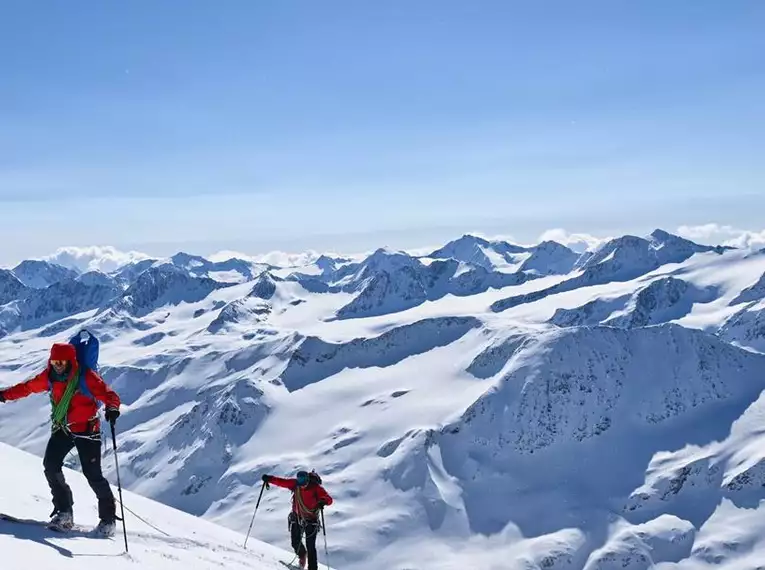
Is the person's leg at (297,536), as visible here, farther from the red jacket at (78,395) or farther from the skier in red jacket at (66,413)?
the red jacket at (78,395)

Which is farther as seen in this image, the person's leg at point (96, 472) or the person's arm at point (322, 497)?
the person's arm at point (322, 497)

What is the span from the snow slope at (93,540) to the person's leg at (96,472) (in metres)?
0.59

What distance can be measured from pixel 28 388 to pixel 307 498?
9.29m

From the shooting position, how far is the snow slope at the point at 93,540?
12.0m

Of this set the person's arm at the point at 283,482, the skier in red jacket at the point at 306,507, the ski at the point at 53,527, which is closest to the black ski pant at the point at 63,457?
the ski at the point at 53,527

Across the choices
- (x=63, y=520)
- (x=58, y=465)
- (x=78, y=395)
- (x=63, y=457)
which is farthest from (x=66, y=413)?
(x=63, y=520)

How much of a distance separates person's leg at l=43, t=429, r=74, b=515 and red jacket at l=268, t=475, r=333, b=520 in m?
7.10

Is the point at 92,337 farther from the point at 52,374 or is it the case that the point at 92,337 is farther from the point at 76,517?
the point at 76,517

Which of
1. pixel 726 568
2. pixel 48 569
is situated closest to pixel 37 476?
pixel 48 569

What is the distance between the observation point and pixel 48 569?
36.8 feet

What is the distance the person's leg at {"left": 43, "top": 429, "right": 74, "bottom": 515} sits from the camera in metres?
14.2

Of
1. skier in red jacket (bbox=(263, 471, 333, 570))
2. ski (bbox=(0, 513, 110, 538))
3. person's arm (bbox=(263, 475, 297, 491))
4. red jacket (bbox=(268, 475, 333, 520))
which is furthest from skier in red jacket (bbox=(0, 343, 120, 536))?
red jacket (bbox=(268, 475, 333, 520))

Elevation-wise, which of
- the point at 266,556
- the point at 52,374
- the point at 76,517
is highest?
the point at 52,374

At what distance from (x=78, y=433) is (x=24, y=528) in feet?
6.60
